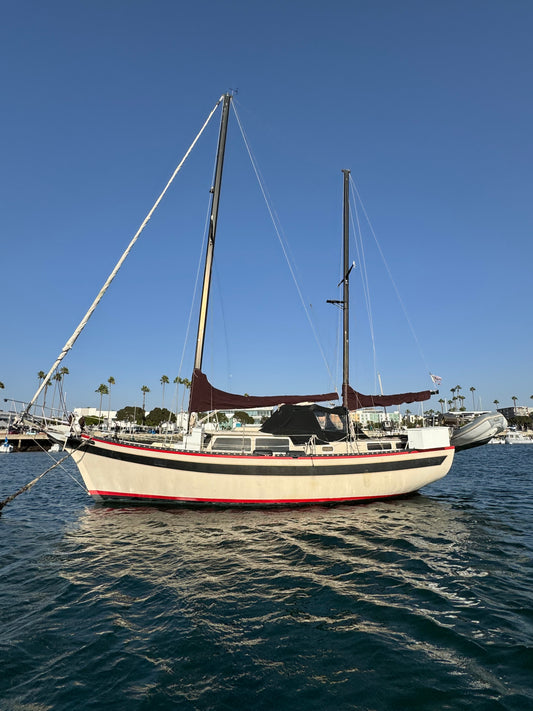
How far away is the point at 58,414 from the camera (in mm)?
16188

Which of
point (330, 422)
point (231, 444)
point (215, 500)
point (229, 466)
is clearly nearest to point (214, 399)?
point (231, 444)

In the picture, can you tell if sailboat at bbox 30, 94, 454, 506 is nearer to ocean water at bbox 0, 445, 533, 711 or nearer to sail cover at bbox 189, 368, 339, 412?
sail cover at bbox 189, 368, 339, 412

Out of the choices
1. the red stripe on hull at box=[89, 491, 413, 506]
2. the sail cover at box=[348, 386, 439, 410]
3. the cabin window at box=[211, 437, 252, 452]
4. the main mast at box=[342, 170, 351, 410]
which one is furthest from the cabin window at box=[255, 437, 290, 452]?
the sail cover at box=[348, 386, 439, 410]

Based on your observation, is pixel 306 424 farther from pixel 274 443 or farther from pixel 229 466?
pixel 229 466

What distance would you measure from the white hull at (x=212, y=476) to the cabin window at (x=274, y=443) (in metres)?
0.93

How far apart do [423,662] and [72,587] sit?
6594 mm

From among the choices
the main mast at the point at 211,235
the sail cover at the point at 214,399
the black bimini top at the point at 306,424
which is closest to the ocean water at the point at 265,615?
the black bimini top at the point at 306,424

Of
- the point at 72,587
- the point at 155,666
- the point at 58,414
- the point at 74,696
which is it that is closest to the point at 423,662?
the point at 155,666

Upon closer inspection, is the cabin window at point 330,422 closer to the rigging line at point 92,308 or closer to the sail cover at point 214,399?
the sail cover at point 214,399

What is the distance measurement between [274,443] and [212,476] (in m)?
2.91

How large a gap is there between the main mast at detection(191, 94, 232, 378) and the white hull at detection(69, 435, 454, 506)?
462 cm

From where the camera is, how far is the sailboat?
1466 centimetres

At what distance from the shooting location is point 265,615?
6.52 metres

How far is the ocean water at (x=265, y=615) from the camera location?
4.57 m
